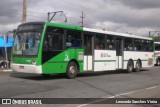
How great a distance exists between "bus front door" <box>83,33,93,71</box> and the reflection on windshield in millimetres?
4023

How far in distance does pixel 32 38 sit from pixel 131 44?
11.3 metres

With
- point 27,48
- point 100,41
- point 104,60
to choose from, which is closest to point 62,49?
point 27,48

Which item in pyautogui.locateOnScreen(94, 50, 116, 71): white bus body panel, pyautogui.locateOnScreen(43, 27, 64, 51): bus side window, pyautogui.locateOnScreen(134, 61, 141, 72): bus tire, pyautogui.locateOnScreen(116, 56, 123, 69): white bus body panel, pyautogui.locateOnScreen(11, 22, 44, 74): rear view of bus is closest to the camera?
pyautogui.locateOnScreen(11, 22, 44, 74): rear view of bus

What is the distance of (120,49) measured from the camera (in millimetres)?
24859

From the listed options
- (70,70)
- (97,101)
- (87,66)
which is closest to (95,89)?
(97,101)

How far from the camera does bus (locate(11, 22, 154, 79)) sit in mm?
17000

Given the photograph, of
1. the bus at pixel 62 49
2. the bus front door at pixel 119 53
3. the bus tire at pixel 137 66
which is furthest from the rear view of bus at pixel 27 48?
the bus tire at pixel 137 66

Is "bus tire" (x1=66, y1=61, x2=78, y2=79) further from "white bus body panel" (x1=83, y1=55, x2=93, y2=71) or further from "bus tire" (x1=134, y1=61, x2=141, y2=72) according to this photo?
"bus tire" (x1=134, y1=61, x2=141, y2=72)

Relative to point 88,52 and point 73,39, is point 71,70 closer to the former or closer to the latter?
point 73,39

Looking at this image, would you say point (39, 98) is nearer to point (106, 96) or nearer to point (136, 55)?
point (106, 96)

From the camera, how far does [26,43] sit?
689 inches

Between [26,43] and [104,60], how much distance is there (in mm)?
6509

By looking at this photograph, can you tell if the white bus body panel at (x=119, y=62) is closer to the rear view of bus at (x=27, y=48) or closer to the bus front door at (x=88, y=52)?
the bus front door at (x=88, y=52)

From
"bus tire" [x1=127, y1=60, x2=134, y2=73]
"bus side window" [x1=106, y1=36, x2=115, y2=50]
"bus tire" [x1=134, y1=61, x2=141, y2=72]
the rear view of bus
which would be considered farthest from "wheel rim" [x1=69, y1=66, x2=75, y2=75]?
"bus tire" [x1=134, y1=61, x2=141, y2=72]
